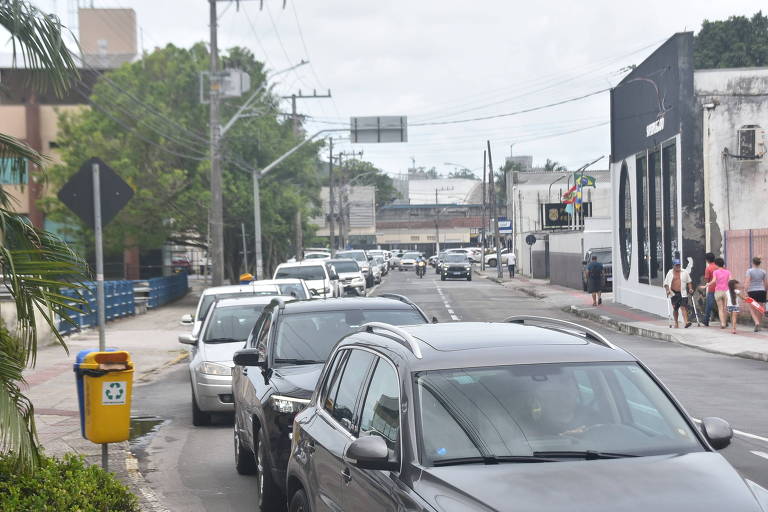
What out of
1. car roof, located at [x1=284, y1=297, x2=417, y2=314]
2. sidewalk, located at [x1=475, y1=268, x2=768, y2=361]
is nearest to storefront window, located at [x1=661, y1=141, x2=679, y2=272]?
sidewalk, located at [x1=475, y1=268, x2=768, y2=361]

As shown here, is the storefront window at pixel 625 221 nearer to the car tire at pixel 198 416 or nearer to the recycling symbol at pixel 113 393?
the car tire at pixel 198 416

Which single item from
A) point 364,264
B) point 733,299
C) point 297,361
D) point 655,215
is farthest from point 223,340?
point 364,264

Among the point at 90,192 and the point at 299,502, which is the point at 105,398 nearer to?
the point at 299,502

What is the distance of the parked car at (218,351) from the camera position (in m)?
13.0

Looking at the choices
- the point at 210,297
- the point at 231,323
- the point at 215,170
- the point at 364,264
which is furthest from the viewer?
the point at 364,264

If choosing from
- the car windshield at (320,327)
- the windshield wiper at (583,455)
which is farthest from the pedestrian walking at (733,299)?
the windshield wiper at (583,455)

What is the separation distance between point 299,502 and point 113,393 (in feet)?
10.00

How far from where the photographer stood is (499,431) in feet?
16.7

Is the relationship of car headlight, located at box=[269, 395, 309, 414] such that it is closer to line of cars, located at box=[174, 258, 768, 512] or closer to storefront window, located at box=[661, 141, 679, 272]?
line of cars, located at box=[174, 258, 768, 512]

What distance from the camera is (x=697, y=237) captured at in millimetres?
28703

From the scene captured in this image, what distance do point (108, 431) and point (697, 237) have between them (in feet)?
74.5

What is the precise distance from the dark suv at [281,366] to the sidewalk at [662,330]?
39.1 feet

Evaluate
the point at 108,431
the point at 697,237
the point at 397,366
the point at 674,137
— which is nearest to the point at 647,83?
the point at 674,137

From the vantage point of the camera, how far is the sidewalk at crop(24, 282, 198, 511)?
11.0 meters
